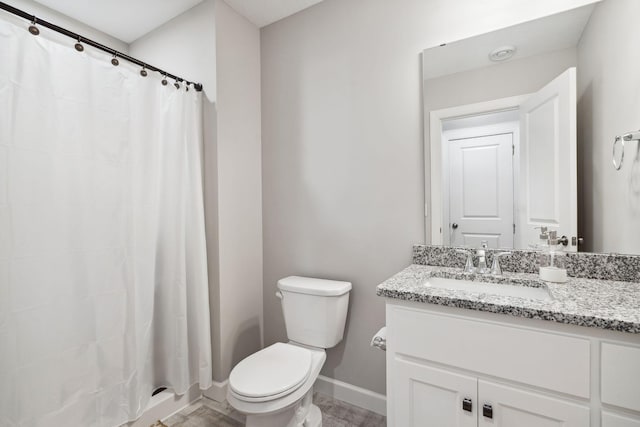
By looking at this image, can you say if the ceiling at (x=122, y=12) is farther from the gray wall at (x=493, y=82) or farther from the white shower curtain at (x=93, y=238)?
the gray wall at (x=493, y=82)

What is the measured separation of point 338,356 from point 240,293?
0.75 m

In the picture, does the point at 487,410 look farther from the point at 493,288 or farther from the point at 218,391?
the point at 218,391

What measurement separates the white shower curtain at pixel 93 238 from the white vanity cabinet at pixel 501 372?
1.22m

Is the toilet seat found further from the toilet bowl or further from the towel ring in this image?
the towel ring

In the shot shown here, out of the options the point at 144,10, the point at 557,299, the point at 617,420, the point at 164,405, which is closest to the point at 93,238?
the point at 164,405

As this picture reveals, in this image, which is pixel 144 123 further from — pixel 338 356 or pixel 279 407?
pixel 338 356

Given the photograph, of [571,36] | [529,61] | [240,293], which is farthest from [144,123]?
[571,36]

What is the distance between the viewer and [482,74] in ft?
4.93

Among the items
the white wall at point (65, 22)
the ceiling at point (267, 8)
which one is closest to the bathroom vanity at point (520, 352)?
the ceiling at point (267, 8)

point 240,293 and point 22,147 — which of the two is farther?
point 240,293

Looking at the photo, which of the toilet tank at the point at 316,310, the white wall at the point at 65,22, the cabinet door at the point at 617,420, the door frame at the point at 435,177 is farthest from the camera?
the white wall at the point at 65,22

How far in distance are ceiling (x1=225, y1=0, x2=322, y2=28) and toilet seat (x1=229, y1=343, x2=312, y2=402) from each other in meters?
2.07

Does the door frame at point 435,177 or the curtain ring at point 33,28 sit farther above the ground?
the curtain ring at point 33,28

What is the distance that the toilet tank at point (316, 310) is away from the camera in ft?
5.56
